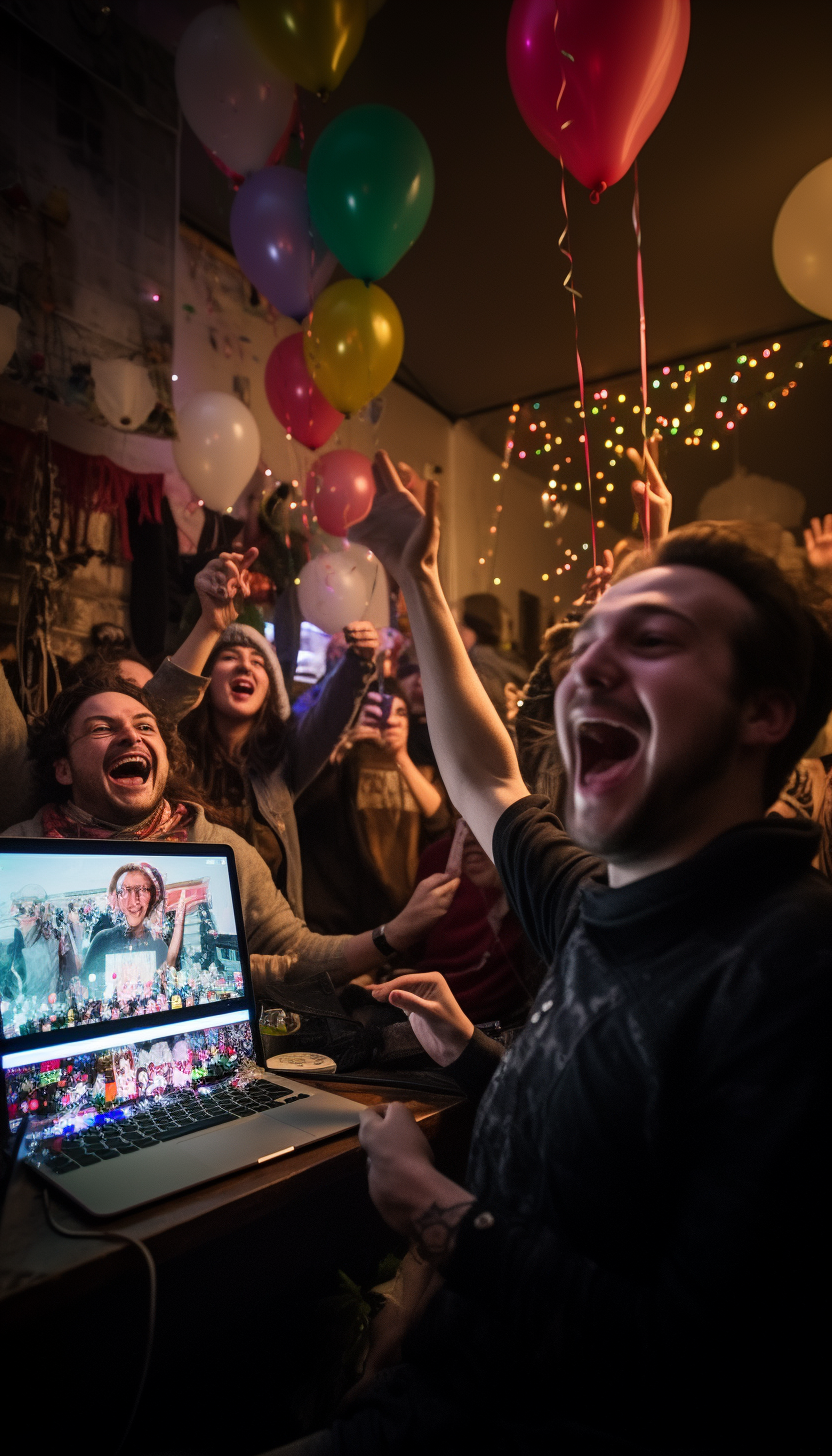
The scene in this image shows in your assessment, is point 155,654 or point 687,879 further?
point 155,654

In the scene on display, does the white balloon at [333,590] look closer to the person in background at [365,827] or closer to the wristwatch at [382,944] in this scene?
the person in background at [365,827]

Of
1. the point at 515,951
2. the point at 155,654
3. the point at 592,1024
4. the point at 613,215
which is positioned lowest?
the point at 515,951

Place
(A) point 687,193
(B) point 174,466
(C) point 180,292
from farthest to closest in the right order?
(A) point 687,193 < (C) point 180,292 < (B) point 174,466

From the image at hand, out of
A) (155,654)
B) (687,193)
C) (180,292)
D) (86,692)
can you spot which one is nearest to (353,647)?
(155,654)

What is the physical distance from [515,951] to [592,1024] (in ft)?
3.73

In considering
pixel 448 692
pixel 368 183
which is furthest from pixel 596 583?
pixel 368 183

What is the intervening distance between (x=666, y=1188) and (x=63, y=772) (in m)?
1.31

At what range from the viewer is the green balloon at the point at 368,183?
6.51ft

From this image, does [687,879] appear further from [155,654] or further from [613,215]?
[613,215]

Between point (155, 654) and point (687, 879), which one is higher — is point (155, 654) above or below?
above

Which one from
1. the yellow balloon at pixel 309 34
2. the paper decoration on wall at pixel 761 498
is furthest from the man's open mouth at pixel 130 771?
the paper decoration on wall at pixel 761 498

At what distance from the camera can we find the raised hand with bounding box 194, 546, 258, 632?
2.04 meters

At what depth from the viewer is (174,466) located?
2.20 meters

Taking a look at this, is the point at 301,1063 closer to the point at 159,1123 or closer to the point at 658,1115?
the point at 159,1123
